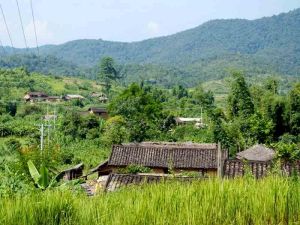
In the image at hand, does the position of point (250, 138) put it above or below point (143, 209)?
below

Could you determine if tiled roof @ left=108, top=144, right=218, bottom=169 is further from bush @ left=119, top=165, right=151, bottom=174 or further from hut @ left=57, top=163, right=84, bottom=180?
hut @ left=57, top=163, right=84, bottom=180

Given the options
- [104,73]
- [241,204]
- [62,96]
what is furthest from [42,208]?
[104,73]

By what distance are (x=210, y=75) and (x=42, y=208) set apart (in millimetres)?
166761

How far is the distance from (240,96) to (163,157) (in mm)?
16889

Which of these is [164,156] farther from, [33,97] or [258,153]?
[33,97]

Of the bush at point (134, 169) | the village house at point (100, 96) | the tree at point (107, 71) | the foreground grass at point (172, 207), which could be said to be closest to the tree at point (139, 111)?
the bush at point (134, 169)

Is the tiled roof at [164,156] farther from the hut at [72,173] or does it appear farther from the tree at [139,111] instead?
the tree at [139,111]

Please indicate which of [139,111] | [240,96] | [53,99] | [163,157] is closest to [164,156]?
[163,157]

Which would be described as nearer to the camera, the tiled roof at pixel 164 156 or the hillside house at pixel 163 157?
the hillside house at pixel 163 157

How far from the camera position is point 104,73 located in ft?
332

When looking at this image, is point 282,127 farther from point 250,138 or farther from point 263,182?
point 263,182

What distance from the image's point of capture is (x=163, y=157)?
84.9 ft

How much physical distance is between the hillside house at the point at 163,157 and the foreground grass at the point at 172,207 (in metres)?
20.5

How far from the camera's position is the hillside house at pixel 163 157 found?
2519 cm
